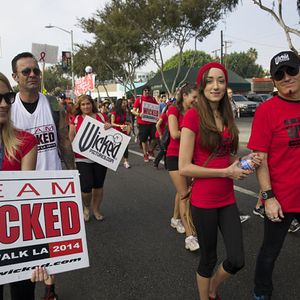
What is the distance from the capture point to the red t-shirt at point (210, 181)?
106 inches

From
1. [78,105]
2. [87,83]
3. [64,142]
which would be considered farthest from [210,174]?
[87,83]

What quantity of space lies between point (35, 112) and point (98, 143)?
209 cm

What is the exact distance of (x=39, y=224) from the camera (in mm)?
2027

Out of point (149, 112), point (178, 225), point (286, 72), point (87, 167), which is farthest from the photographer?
point (149, 112)

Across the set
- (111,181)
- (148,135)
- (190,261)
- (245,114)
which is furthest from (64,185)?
(245,114)

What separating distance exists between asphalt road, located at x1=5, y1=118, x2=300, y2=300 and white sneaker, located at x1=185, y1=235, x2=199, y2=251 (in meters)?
0.06

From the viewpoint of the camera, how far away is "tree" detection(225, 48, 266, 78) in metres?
102

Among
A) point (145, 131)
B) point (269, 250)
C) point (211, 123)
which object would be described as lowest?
point (269, 250)

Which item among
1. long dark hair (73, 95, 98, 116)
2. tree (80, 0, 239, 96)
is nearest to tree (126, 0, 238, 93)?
tree (80, 0, 239, 96)

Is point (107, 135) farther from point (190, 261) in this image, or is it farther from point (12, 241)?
point (12, 241)

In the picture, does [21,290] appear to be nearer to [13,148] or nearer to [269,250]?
[13,148]

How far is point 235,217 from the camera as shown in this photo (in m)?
2.73

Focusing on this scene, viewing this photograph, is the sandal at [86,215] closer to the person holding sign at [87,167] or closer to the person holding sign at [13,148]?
the person holding sign at [87,167]

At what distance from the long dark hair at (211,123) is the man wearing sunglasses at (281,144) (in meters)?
0.19
